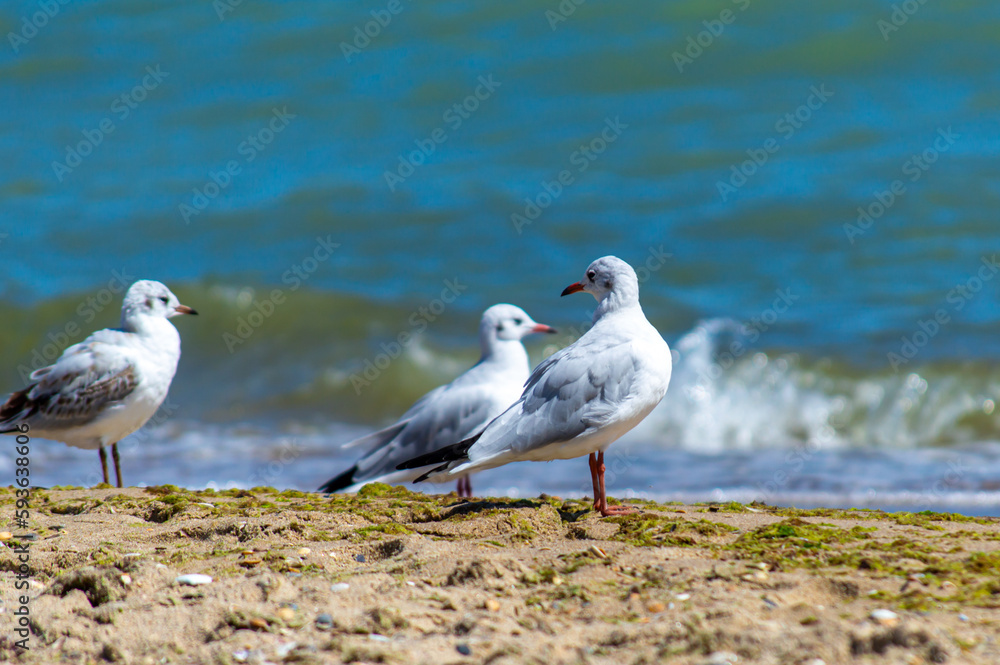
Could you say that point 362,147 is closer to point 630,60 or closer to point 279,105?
point 279,105

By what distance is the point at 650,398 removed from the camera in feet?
13.5

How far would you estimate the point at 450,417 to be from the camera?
571cm

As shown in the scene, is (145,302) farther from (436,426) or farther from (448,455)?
(448,455)

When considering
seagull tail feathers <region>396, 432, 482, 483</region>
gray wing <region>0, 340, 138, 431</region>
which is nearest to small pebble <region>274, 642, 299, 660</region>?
seagull tail feathers <region>396, 432, 482, 483</region>

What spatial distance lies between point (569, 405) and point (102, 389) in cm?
285

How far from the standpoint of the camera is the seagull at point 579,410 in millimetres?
4055

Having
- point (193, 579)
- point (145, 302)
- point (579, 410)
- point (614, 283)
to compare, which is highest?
point (145, 302)

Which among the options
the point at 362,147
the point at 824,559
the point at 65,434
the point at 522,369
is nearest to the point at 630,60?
the point at 362,147

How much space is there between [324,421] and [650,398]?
19.5 feet

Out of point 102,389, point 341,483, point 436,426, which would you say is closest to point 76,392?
point 102,389

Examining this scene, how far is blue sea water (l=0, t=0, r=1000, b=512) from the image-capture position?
8.66m

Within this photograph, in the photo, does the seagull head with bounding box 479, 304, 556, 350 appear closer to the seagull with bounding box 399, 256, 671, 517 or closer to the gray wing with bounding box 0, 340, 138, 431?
the seagull with bounding box 399, 256, 671, 517

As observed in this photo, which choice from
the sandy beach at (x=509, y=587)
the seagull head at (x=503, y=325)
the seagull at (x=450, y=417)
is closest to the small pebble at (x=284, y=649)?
the sandy beach at (x=509, y=587)

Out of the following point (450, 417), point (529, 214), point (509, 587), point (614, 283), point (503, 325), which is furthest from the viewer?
point (529, 214)
